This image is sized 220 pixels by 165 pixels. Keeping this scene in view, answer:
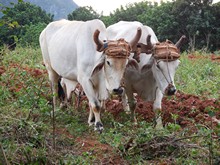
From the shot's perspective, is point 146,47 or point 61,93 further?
point 61,93

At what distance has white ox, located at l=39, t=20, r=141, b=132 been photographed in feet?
15.1

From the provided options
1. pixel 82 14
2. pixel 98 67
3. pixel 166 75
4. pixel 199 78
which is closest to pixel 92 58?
pixel 98 67

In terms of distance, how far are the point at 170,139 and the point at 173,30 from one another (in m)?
20.2

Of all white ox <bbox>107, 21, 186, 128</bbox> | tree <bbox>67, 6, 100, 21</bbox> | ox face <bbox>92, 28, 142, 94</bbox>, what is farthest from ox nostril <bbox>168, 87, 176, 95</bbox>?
tree <bbox>67, 6, 100, 21</bbox>

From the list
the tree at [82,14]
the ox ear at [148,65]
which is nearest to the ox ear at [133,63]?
the ox ear at [148,65]

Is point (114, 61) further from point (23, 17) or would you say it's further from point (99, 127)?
point (23, 17)

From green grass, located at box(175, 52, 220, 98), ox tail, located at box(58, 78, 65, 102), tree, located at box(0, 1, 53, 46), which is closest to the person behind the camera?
ox tail, located at box(58, 78, 65, 102)

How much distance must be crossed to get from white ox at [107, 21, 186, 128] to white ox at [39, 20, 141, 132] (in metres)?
0.34

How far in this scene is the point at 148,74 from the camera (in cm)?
534

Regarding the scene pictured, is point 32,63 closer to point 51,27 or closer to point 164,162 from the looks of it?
point 51,27

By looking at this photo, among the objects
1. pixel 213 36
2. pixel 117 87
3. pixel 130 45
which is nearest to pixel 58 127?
pixel 117 87

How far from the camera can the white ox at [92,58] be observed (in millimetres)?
4594

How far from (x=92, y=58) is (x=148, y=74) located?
0.80 meters

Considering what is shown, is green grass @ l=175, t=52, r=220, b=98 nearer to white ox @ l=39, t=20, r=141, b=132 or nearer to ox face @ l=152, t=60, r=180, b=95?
ox face @ l=152, t=60, r=180, b=95
